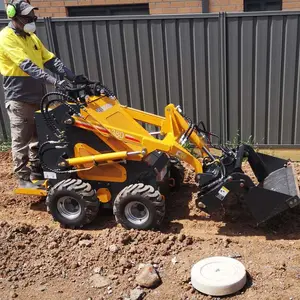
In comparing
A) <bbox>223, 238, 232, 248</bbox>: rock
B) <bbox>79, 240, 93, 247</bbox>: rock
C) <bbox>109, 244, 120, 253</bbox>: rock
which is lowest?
<bbox>223, 238, 232, 248</bbox>: rock

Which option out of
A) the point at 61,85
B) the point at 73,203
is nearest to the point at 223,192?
the point at 73,203

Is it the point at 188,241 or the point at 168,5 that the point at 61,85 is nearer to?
the point at 188,241

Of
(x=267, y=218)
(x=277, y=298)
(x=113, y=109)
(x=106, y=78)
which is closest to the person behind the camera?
(x=277, y=298)

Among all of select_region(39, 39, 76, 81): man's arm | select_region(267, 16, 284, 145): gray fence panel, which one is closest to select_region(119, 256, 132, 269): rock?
select_region(39, 39, 76, 81): man's arm

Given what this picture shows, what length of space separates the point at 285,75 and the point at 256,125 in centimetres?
86

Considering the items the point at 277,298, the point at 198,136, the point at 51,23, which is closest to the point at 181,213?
the point at 198,136

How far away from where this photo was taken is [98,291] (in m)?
3.62

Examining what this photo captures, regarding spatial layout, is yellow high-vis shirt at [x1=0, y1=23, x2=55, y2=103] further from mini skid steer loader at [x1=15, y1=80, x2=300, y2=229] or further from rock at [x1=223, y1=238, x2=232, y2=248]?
rock at [x1=223, y1=238, x2=232, y2=248]

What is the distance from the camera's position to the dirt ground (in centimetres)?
358

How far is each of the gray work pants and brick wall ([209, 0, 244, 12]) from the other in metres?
4.16

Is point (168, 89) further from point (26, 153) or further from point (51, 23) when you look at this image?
point (26, 153)

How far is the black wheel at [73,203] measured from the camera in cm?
459

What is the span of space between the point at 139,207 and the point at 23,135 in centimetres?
176

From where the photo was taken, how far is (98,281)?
3725 millimetres
